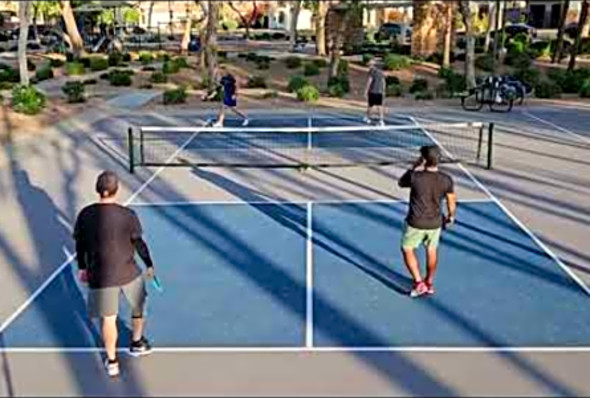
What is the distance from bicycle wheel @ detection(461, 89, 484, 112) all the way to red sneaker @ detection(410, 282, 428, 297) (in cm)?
1613

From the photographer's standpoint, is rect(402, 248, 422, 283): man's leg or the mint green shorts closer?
the mint green shorts

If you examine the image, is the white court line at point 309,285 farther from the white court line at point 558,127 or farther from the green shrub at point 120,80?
the green shrub at point 120,80

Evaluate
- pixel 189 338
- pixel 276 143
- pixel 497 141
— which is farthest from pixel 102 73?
pixel 189 338

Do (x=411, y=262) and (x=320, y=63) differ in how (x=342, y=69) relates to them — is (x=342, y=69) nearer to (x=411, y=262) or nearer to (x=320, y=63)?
(x=320, y=63)

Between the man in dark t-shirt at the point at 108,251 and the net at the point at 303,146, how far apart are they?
25.3ft

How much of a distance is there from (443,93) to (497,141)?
9741mm

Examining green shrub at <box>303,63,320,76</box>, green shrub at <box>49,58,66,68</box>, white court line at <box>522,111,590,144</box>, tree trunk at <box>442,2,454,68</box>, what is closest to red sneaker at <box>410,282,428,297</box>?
white court line at <box>522,111,590,144</box>

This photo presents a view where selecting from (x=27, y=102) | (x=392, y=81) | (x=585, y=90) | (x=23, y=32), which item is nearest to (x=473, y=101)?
(x=585, y=90)

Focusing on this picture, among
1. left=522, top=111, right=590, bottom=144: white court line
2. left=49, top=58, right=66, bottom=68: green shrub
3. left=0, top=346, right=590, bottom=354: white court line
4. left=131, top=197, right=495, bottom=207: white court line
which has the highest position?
left=0, top=346, right=590, bottom=354: white court line

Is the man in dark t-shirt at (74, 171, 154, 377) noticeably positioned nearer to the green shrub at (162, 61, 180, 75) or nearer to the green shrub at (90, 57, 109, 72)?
the green shrub at (162, 61, 180, 75)

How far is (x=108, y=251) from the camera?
5543mm

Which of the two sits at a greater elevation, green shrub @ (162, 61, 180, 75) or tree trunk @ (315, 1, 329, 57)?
tree trunk @ (315, 1, 329, 57)

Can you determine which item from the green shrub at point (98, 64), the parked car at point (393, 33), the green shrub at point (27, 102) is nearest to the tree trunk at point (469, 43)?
the green shrub at point (27, 102)

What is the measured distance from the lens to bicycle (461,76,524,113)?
22938 millimetres
